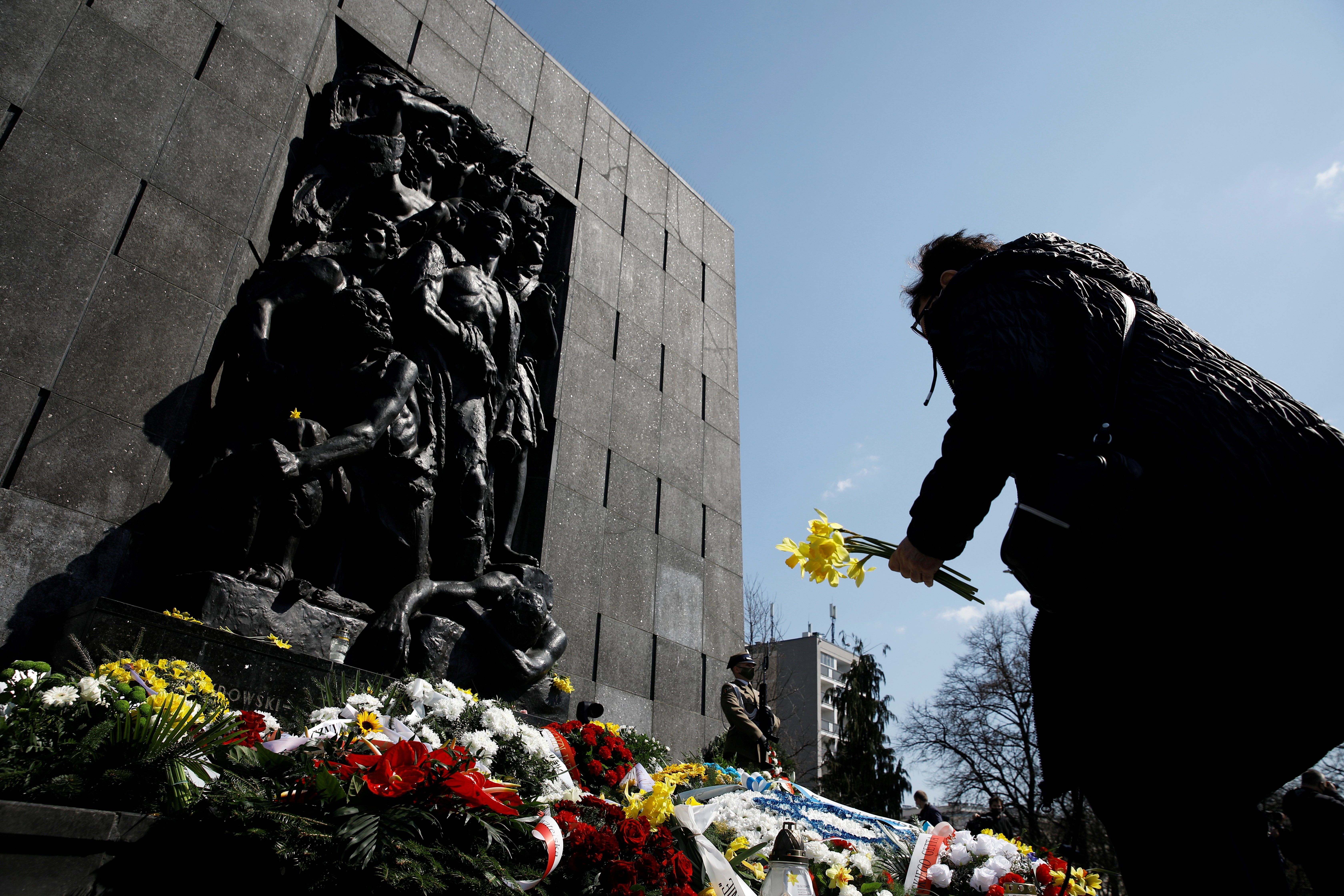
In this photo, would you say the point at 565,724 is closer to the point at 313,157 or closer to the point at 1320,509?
the point at 1320,509

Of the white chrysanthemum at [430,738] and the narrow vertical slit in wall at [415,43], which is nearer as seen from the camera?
the white chrysanthemum at [430,738]

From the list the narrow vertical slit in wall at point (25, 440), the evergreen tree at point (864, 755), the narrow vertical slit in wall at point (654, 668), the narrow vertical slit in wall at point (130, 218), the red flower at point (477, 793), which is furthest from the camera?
the evergreen tree at point (864, 755)

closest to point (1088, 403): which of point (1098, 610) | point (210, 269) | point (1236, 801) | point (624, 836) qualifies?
A: point (1098, 610)

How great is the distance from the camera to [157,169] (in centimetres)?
574

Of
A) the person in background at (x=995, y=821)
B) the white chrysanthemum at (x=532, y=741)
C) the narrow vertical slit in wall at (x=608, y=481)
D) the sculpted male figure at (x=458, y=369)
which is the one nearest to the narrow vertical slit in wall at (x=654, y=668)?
the narrow vertical slit in wall at (x=608, y=481)

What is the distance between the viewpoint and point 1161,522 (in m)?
1.91

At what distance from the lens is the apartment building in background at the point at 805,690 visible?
2561 cm

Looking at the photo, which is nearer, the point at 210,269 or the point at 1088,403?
the point at 1088,403

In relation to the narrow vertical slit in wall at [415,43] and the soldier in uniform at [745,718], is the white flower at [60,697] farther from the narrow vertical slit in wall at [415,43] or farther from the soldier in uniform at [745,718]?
the narrow vertical slit in wall at [415,43]

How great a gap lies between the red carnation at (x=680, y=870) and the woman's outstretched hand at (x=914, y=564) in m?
1.31

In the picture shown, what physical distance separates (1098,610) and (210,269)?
5970mm

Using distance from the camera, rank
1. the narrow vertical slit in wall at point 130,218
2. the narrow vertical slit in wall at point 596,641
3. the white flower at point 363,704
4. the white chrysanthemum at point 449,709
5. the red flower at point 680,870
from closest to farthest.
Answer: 1. the red flower at point 680,870
2. the white flower at point 363,704
3. the white chrysanthemum at point 449,709
4. the narrow vertical slit in wall at point 130,218
5. the narrow vertical slit in wall at point 596,641

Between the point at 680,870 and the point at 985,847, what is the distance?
235 cm

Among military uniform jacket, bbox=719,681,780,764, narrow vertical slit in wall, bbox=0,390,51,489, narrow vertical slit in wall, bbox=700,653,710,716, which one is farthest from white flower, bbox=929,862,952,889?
narrow vertical slit in wall, bbox=0,390,51,489
